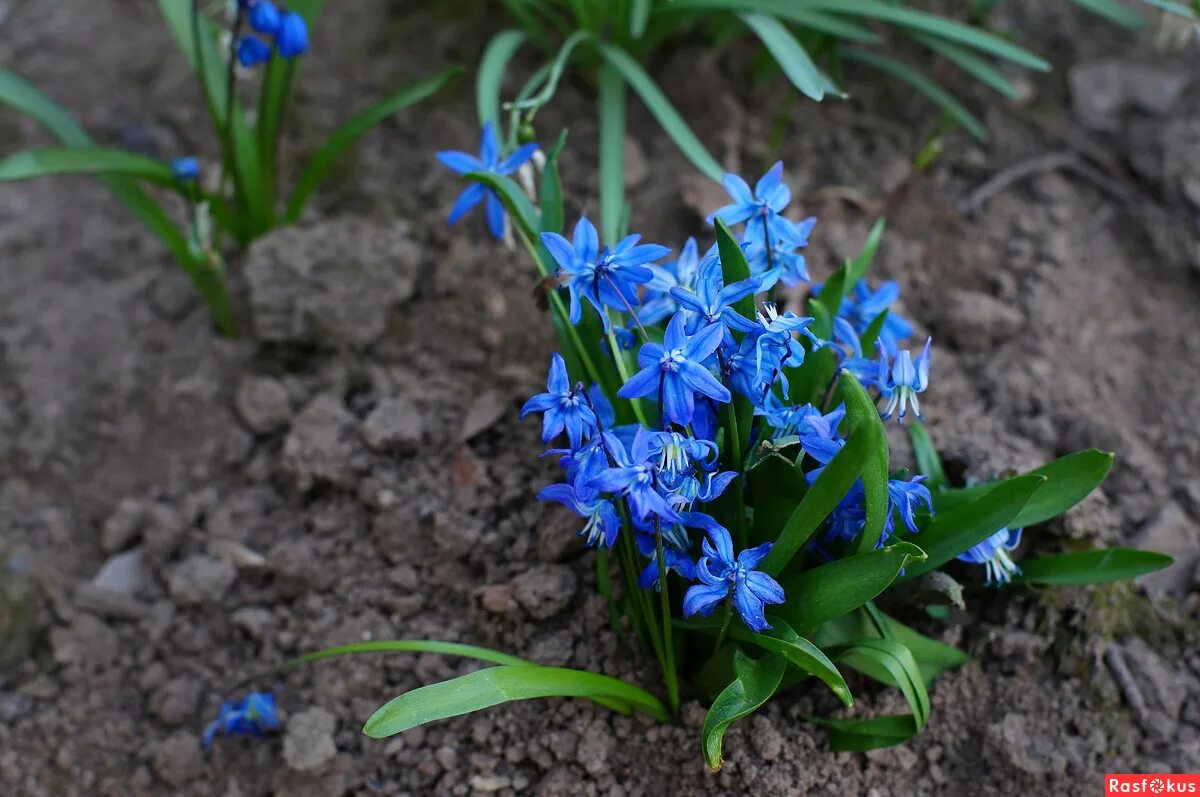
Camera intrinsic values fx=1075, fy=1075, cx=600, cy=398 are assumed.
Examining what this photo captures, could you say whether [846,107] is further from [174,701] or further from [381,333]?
[174,701]

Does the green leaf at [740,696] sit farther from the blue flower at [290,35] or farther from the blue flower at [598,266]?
the blue flower at [290,35]

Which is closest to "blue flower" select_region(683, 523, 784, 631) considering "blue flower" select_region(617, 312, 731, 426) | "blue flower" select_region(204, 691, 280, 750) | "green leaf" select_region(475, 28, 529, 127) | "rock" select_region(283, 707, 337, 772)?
"blue flower" select_region(617, 312, 731, 426)

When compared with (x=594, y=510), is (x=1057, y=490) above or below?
below

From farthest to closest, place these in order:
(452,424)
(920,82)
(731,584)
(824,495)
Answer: (920,82) → (452,424) → (731,584) → (824,495)

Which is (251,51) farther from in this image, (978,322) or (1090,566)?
(1090,566)

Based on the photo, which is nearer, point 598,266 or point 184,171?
point 598,266

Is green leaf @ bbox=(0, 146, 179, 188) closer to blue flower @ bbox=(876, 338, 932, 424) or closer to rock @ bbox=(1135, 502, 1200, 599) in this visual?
blue flower @ bbox=(876, 338, 932, 424)

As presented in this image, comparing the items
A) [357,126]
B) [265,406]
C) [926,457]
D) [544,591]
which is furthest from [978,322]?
[265,406]
